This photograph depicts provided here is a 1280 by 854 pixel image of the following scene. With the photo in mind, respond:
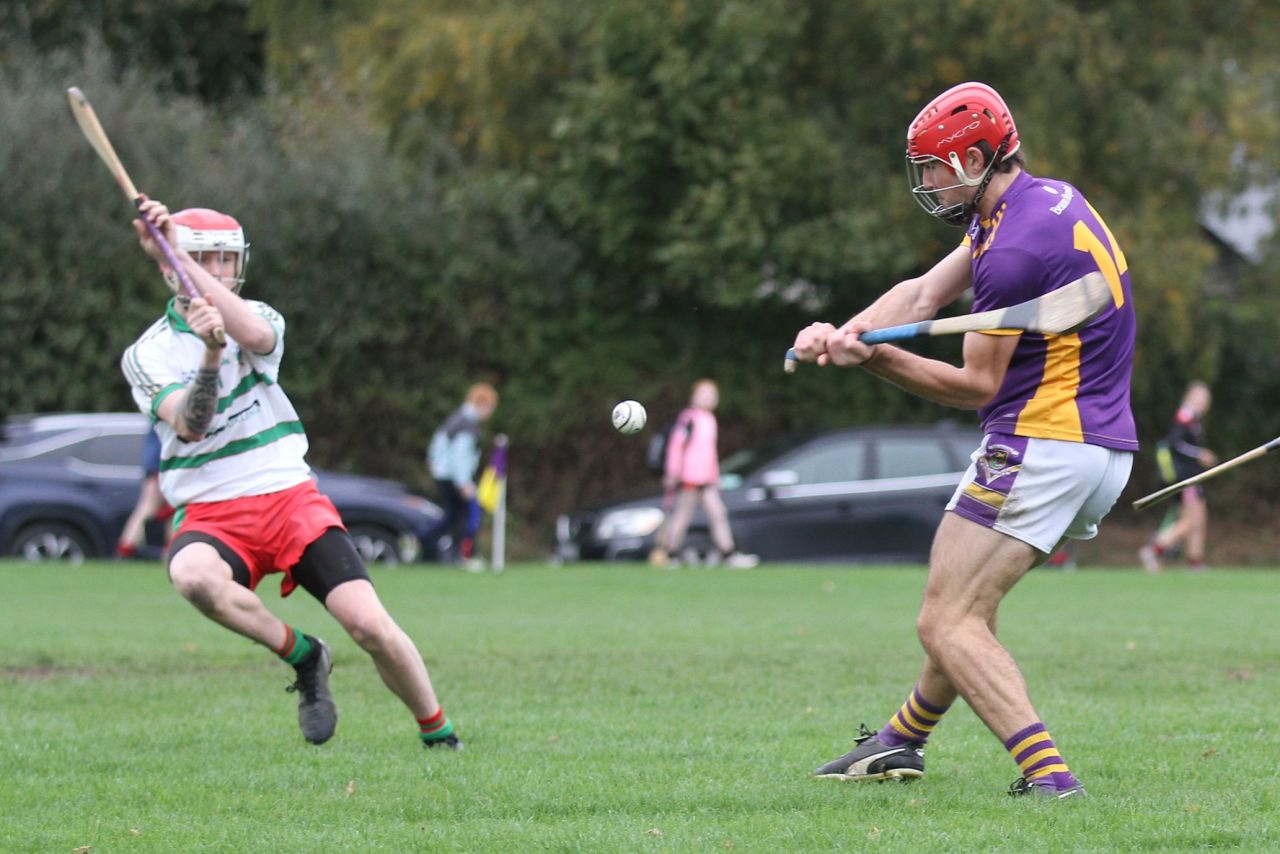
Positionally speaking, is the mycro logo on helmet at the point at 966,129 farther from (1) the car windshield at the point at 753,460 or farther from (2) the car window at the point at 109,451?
(2) the car window at the point at 109,451

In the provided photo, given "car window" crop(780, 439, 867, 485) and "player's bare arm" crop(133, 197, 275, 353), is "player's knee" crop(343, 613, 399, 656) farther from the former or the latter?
"car window" crop(780, 439, 867, 485)

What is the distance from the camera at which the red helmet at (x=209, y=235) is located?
266 inches

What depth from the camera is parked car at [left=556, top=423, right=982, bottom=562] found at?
19125 mm

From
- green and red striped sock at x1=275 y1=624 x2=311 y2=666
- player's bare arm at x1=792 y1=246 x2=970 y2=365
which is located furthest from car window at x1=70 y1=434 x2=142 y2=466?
player's bare arm at x1=792 y1=246 x2=970 y2=365

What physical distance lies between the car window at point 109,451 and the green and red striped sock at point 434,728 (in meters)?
12.6

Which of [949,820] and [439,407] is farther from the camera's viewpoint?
[439,407]

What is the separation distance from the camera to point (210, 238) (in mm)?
6789

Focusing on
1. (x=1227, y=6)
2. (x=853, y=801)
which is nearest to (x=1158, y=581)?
(x=1227, y=6)

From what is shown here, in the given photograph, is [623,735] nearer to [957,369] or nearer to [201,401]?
[201,401]

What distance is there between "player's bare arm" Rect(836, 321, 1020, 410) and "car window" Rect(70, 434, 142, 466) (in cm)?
1453

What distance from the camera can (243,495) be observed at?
6738mm

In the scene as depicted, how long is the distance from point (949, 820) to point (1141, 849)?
2.06ft

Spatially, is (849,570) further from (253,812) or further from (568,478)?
(253,812)

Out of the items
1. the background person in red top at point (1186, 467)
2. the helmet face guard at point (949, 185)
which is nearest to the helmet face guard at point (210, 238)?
the helmet face guard at point (949, 185)
